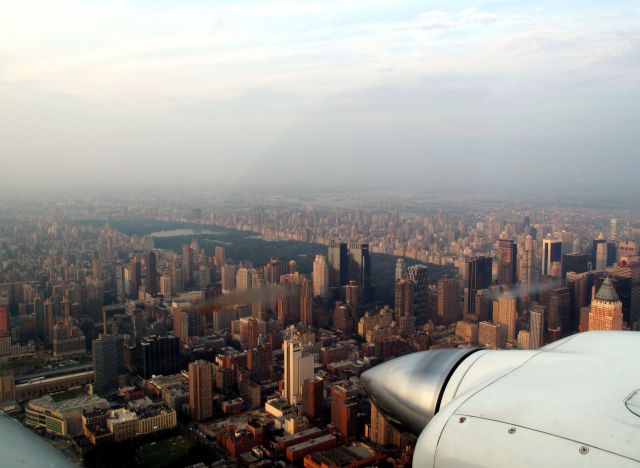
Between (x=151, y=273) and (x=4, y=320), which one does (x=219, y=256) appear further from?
(x=4, y=320)

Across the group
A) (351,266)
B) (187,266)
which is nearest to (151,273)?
(187,266)

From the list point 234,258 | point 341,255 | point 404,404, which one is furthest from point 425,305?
point 404,404

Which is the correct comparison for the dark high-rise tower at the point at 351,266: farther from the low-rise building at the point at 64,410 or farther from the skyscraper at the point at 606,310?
the low-rise building at the point at 64,410

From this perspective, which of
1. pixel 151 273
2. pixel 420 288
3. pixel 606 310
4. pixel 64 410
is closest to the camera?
pixel 64 410

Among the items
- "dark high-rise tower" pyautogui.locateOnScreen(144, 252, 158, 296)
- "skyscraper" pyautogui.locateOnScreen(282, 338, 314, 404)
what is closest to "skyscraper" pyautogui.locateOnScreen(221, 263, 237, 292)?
"dark high-rise tower" pyautogui.locateOnScreen(144, 252, 158, 296)

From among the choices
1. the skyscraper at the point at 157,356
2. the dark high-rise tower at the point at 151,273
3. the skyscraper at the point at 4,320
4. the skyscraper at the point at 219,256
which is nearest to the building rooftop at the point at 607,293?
the skyscraper at the point at 157,356

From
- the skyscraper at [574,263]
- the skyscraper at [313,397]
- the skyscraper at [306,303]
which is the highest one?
the skyscraper at [574,263]
